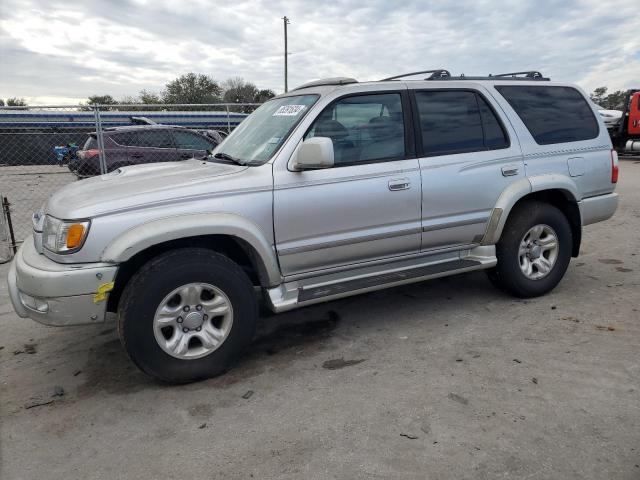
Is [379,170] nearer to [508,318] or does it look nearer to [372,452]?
[508,318]

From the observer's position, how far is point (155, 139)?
10.4 m

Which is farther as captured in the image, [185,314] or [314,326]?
[314,326]

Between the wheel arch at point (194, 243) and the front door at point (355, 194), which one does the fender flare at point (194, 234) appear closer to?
the wheel arch at point (194, 243)

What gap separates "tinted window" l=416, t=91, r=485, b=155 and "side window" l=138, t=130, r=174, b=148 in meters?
7.60

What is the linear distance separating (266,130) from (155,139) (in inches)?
291

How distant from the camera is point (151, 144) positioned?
33.9 feet

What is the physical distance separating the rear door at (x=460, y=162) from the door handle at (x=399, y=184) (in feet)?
0.50

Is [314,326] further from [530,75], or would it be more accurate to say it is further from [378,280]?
[530,75]

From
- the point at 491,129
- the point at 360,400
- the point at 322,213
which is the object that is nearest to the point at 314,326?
the point at 322,213

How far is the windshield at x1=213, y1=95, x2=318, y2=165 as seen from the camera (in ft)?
11.4

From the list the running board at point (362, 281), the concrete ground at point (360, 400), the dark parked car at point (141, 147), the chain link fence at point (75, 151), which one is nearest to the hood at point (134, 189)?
the running board at point (362, 281)

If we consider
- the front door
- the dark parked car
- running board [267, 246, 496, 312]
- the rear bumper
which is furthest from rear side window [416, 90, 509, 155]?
the dark parked car

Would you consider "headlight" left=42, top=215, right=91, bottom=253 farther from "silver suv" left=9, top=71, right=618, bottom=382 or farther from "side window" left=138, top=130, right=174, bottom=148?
"side window" left=138, top=130, right=174, bottom=148

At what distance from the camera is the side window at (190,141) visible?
411 inches
